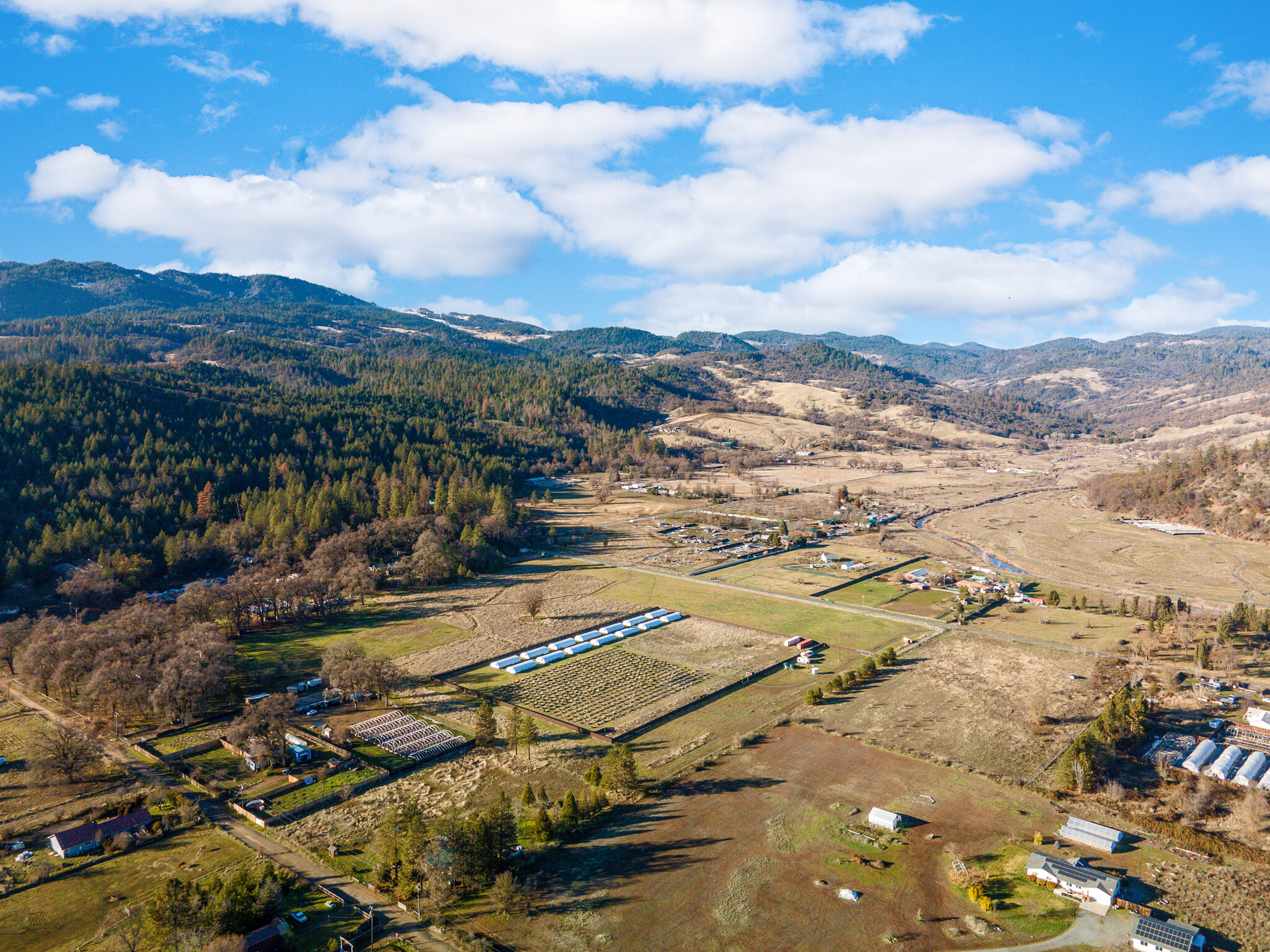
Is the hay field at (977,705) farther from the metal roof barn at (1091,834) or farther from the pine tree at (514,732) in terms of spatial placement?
the pine tree at (514,732)

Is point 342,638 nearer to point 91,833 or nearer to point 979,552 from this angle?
point 91,833

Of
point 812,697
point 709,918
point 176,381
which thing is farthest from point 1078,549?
point 176,381

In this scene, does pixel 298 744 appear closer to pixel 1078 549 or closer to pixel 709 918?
pixel 709 918

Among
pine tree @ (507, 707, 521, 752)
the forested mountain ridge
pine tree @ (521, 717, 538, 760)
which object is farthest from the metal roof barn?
the forested mountain ridge

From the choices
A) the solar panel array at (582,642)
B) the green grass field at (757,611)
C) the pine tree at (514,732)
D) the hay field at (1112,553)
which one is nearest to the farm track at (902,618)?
the green grass field at (757,611)

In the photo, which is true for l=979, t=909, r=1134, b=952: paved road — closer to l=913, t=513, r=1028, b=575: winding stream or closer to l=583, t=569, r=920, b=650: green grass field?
l=583, t=569, r=920, b=650: green grass field
